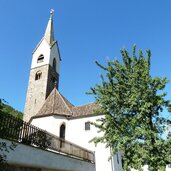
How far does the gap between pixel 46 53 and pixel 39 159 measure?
28073mm

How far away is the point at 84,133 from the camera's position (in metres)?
23.2

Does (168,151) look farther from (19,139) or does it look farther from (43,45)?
(43,45)

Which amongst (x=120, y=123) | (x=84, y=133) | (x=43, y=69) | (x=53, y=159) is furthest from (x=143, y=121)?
(x=43, y=69)

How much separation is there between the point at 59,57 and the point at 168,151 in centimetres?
3182

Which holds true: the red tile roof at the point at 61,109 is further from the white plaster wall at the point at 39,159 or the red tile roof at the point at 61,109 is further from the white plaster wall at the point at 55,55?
the white plaster wall at the point at 55,55

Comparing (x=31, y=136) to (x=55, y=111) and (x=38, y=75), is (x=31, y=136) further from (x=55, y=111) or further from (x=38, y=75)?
(x=38, y=75)

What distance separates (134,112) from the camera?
12797 mm

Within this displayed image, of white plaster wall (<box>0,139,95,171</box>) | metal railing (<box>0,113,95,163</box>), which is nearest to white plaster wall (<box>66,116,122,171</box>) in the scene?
metal railing (<box>0,113,95,163</box>)

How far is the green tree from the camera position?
35.3 feet

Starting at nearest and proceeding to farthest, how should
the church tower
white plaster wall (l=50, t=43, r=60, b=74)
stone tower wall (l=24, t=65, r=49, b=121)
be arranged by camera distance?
stone tower wall (l=24, t=65, r=49, b=121) < the church tower < white plaster wall (l=50, t=43, r=60, b=74)

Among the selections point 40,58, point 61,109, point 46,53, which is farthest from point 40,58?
point 61,109

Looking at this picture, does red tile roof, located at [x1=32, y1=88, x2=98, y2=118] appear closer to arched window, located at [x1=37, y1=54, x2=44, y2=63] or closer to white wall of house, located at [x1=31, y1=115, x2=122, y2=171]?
white wall of house, located at [x1=31, y1=115, x2=122, y2=171]

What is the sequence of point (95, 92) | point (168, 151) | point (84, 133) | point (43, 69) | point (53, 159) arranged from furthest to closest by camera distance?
point (43, 69), point (84, 133), point (95, 92), point (53, 159), point (168, 151)

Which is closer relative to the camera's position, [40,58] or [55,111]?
[55,111]
